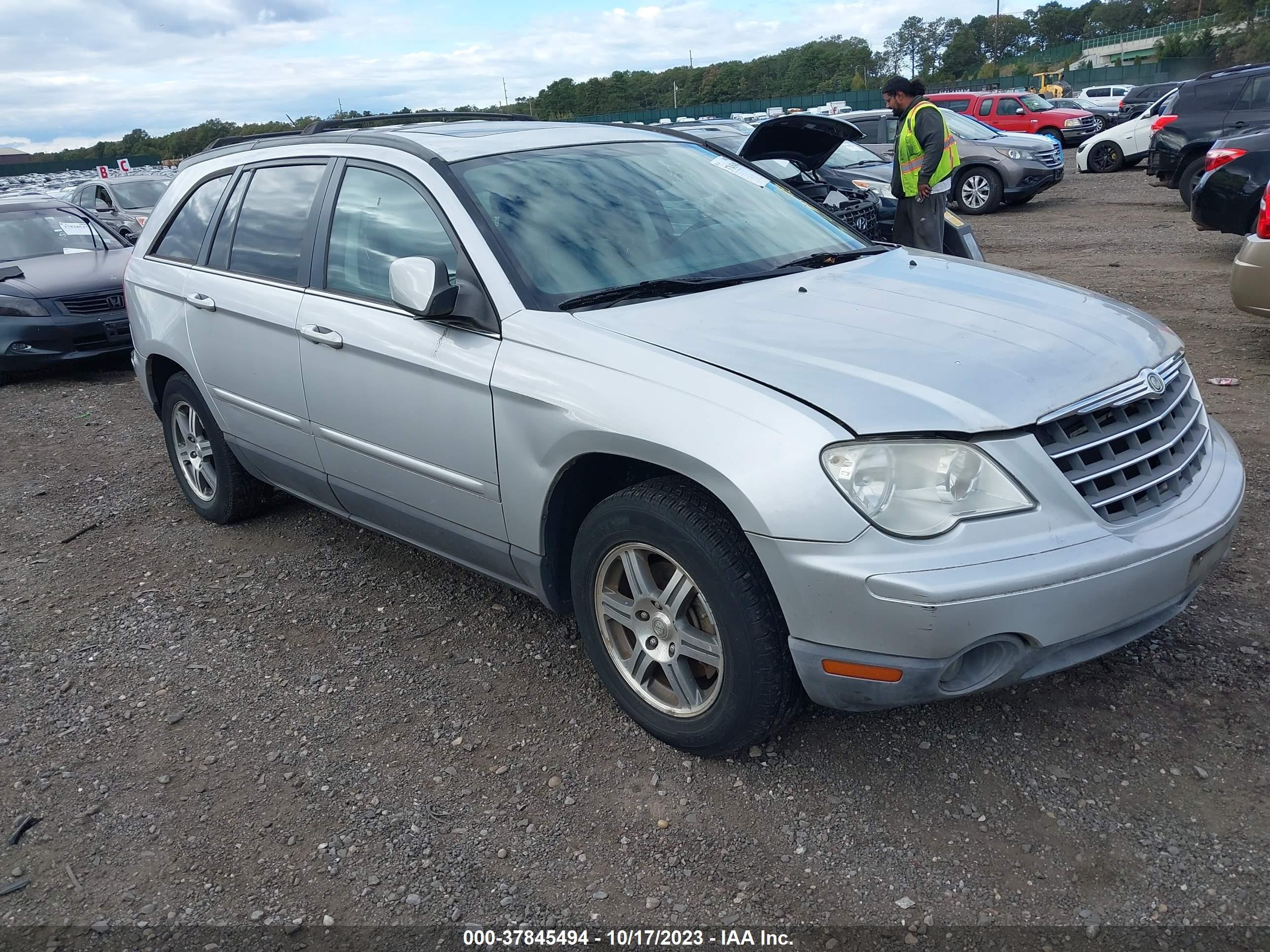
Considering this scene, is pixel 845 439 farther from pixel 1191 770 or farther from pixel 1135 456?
pixel 1191 770

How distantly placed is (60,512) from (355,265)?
2.96 metres

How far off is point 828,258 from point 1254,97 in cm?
1347

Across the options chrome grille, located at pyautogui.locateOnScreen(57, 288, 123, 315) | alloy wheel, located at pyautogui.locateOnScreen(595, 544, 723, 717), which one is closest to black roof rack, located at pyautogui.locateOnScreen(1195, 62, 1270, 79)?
chrome grille, located at pyautogui.locateOnScreen(57, 288, 123, 315)

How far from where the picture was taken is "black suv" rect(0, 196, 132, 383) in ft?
28.2

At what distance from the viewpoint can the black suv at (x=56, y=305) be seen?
28.2 ft

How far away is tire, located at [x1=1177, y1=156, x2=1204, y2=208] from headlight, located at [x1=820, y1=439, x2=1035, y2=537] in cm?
1203

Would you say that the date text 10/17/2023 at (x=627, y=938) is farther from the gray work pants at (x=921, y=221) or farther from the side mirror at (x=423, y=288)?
the gray work pants at (x=921, y=221)

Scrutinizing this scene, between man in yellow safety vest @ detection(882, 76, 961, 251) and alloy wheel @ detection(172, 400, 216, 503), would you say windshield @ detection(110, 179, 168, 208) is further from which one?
alloy wheel @ detection(172, 400, 216, 503)

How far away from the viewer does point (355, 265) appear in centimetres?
358

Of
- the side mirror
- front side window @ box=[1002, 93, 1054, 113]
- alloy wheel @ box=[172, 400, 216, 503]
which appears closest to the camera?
the side mirror

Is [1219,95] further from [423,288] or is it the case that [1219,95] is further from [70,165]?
[70,165]

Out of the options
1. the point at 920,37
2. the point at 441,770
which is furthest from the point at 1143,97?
the point at 920,37

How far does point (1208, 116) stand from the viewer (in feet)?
45.0

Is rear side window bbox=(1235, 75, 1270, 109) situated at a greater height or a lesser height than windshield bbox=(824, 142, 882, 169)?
greater
